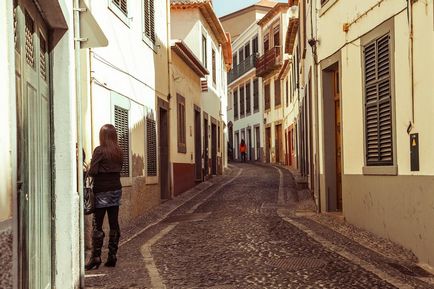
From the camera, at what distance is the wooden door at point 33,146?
423cm

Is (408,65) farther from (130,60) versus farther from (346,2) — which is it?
(130,60)

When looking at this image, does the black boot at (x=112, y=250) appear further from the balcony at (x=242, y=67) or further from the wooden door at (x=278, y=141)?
the balcony at (x=242, y=67)

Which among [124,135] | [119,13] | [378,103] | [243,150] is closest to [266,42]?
[243,150]

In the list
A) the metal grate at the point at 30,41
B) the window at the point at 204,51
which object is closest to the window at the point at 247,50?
the window at the point at 204,51

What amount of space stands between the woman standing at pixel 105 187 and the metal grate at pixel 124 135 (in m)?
3.92

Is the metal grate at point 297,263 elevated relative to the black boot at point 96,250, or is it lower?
lower

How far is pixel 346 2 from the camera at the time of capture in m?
11.0

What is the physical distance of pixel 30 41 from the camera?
4855mm

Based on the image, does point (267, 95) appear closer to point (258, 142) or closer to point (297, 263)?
point (258, 142)

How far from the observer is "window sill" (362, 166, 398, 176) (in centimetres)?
871

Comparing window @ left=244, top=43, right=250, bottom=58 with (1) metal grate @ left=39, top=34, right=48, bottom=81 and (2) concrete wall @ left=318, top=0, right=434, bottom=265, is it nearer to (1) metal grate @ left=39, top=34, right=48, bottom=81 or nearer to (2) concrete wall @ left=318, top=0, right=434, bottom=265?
(2) concrete wall @ left=318, top=0, right=434, bottom=265

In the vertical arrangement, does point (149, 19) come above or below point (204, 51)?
below

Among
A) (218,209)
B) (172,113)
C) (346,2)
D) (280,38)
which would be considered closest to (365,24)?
(346,2)

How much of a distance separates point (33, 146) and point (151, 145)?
9.55 m
